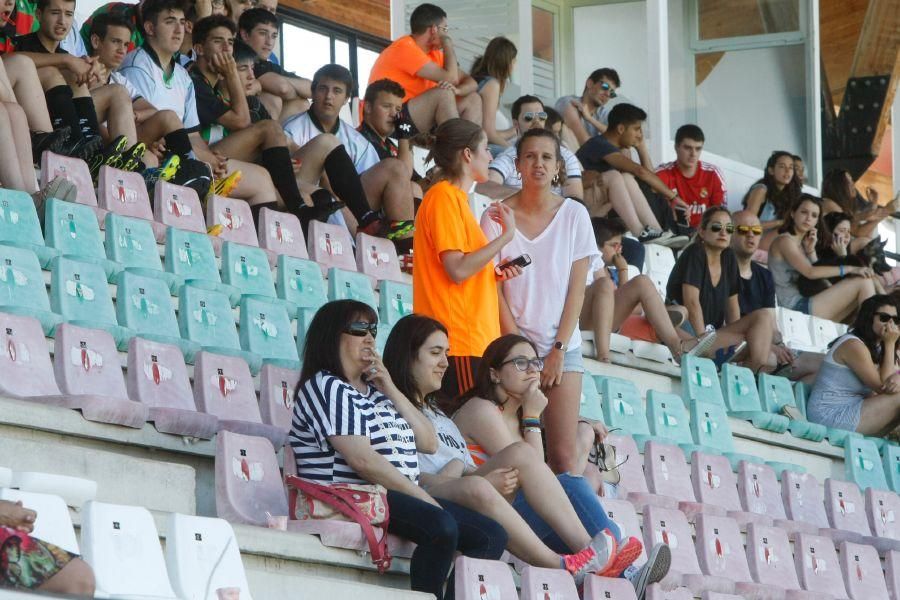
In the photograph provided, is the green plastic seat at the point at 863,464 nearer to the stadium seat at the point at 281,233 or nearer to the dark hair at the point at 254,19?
the stadium seat at the point at 281,233

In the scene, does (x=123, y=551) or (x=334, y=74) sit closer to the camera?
(x=123, y=551)

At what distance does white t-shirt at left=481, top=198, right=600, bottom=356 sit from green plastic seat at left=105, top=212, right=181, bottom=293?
115cm

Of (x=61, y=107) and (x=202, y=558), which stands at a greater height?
(x=61, y=107)

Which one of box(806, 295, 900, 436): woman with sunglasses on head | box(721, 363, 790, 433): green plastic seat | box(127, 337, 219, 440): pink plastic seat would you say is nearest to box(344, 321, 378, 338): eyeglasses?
box(127, 337, 219, 440): pink plastic seat

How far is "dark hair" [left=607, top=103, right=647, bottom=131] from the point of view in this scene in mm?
8938

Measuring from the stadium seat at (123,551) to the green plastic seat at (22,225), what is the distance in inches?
77.5

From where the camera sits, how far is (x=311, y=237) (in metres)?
6.21

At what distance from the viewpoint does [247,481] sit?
3.75 m

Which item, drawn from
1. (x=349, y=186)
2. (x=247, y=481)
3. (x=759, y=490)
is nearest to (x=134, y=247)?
(x=349, y=186)

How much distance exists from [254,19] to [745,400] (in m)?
2.77

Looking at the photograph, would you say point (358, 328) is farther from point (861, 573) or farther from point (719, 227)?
point (719, 227)

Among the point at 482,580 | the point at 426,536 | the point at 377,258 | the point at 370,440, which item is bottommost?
the point at 482,580

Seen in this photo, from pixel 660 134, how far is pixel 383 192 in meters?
3.85

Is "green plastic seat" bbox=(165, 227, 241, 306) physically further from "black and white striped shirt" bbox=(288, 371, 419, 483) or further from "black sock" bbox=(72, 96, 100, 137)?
"black and white striped shirt" bbox=(288, 371, 419, 483)
